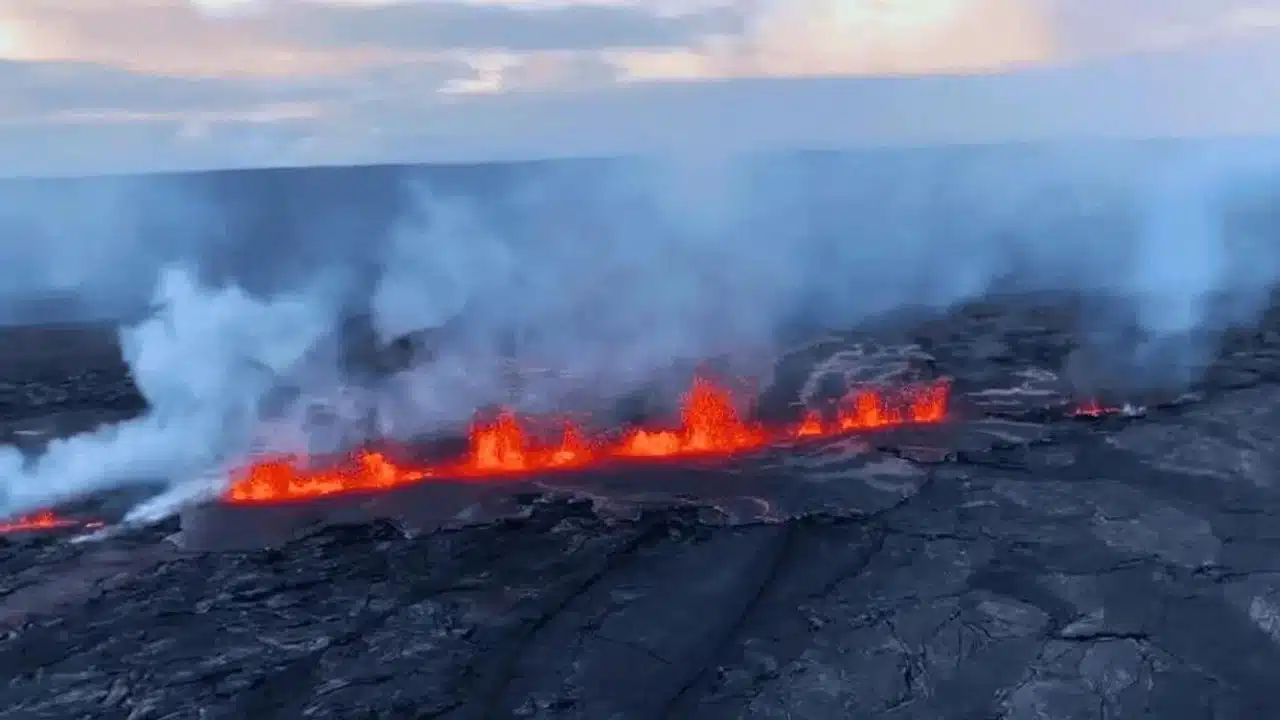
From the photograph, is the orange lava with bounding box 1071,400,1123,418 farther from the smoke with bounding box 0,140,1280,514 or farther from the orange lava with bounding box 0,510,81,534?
the orange lava with bounding box 0,510,81,534

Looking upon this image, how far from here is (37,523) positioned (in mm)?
25047

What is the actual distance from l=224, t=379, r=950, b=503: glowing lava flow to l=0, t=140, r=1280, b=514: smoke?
76.2 inches

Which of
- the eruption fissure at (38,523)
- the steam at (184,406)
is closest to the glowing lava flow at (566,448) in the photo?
the steam at (184,406)

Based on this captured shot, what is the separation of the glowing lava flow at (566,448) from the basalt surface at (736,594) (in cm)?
137

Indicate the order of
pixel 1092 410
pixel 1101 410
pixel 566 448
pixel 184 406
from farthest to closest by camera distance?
→ pixel 184 406, pixel 1092 410, pixel 1101 410, pixel 566 448

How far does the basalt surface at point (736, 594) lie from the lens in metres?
17.0

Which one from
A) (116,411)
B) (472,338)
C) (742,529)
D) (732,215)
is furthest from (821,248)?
(742,529)

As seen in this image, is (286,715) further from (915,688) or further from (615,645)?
(915,688)

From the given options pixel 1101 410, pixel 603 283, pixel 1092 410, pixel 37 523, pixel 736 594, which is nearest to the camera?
pixel 736 594

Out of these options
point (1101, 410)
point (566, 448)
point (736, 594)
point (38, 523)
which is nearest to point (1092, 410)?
point (1101, 410)

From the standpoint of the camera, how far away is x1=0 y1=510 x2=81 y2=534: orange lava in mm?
24578

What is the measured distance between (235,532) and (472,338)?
24.1 metres

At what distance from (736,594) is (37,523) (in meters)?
16.2

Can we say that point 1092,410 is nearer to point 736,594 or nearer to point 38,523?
point 736,594
